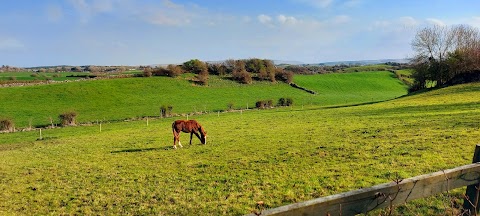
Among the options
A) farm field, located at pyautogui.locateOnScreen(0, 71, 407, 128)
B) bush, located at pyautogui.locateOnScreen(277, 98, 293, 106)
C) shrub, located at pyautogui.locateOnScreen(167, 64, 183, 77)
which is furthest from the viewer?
shrub, located at pyautogui.locateOnScreen(167, 64, 183, 77)

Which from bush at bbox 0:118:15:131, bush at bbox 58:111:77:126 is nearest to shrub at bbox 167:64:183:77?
bush at bbox 58:111:77:126

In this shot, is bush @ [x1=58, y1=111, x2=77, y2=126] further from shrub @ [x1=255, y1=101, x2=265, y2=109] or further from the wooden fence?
the wooden fence

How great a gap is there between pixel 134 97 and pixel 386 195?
6797 cm

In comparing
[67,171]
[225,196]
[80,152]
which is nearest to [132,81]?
[80,152]

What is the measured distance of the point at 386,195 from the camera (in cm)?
337

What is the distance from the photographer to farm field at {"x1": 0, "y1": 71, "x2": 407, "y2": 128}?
52750mm

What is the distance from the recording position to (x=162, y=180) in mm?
12180

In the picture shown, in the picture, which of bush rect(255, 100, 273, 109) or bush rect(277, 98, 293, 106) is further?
bush rect(277, 98, 293, 106)

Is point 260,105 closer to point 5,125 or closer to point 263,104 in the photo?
point 263,104

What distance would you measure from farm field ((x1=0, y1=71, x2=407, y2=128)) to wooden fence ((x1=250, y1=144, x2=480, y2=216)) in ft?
163

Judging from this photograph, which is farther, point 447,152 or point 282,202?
point 447,152

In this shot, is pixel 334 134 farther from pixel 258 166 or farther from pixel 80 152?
pixel 80 152

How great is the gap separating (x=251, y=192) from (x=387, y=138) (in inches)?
393

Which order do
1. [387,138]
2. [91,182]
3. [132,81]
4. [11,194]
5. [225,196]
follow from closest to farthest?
[225,196]
[11,194]
[91,182]
[387,138]
[132,81]
